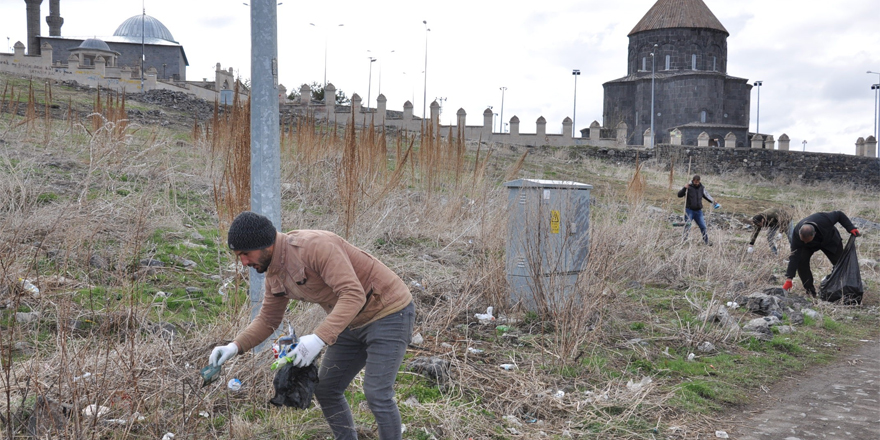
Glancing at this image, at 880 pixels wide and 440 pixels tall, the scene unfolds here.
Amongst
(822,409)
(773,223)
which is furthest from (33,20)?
(822,409)

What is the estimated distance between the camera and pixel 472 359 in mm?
5707

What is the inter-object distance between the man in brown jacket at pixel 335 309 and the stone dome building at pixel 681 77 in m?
53.8

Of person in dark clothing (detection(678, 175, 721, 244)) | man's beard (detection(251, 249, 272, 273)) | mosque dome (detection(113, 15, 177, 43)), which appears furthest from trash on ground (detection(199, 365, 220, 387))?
mosque dome (detection(113, 15, 177, 43))

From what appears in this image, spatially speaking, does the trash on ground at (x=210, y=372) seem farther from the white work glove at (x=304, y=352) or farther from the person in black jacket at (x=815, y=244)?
the person in black jacket at (x=815, y=244)

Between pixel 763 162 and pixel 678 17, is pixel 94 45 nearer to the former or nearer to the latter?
pixel 678 17

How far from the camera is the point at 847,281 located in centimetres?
938

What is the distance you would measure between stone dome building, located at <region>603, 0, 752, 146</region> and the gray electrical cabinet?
49.9 meters

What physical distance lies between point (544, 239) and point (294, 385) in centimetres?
378

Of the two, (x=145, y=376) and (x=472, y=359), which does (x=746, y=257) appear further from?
(x=145, y=376)

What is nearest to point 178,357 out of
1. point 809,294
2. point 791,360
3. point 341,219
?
point 341,219

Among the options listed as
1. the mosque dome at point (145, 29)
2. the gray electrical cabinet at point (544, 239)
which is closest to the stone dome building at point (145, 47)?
the mosque dome at point (145, 29)

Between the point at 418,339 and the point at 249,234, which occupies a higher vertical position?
the point at 249,234

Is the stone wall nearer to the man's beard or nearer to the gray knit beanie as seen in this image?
the man's beard

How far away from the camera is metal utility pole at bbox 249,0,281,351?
4316 mm
